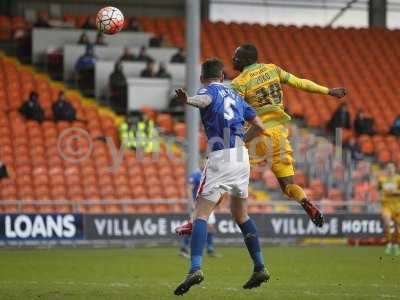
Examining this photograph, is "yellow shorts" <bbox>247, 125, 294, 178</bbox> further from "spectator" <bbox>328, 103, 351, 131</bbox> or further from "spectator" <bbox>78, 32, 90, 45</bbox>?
"spectator" <bbox>78, 32, 90, 45</bbox>

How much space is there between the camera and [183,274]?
15.8 meters

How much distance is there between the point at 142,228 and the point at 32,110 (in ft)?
18.4

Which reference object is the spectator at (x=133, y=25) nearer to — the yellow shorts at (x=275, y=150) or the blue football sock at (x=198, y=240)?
the yellow shorts at (x=275, y=150)

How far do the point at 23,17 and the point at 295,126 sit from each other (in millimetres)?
10043

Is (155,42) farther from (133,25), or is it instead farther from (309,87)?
(309,87)

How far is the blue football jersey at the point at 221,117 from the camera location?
1123 cm

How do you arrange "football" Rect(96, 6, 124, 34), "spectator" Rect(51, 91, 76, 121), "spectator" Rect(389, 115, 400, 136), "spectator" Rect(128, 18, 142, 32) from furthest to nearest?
"spectator" Rect(128, 18, 142, 32) < "spectator" Rect(389, 115, 400, 136) < "spectator" Rect(51, 91, 76, 121) < "football" Rect(96, 6, 124, 34)

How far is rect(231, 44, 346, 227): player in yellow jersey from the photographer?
12391 millimetres

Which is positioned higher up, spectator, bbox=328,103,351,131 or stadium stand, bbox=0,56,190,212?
spectator, bbox=328,103,351,131

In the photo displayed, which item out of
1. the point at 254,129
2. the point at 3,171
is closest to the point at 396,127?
the point at 3,171

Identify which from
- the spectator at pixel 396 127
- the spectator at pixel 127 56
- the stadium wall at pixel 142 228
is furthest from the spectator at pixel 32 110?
the spectator at pixel 396 127

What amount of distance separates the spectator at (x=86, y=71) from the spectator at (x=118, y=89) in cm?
86

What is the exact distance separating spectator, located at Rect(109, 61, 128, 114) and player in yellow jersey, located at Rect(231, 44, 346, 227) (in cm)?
1688

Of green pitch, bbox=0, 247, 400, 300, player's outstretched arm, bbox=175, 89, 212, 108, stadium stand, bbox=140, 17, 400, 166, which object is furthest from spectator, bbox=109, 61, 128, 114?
player's outstretched arm, bbox=175, 89, 212, 108
